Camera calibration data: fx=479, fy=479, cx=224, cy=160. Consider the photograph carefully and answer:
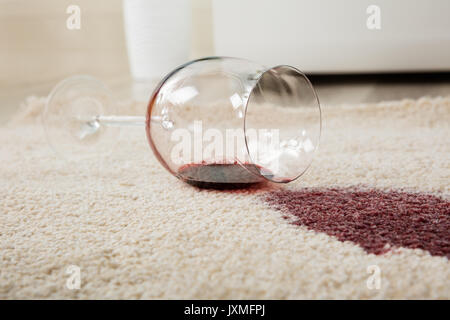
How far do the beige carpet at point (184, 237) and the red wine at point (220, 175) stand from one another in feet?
0.06

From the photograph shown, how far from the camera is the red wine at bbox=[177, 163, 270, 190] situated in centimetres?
71

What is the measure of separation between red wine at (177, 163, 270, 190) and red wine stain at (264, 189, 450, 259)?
0.14ft

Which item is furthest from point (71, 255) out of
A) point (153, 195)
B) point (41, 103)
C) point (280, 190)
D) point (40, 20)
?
point (40, 20)

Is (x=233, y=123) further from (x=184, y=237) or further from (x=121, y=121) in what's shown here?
(x=121, y=121)

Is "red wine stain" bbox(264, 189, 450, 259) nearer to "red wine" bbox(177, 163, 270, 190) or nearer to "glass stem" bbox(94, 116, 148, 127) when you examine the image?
"red wine" bbox(177, 163, 270, 190)

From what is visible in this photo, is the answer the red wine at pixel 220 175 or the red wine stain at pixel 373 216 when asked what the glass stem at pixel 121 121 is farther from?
the red wine stain at pixel 373 216

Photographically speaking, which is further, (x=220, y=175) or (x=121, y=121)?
(x=121, y=121)

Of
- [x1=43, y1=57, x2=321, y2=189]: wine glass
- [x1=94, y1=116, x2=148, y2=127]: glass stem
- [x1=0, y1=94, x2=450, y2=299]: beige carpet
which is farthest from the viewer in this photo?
[x1=94, y1=116, x2=148, y2=127]: glass stem

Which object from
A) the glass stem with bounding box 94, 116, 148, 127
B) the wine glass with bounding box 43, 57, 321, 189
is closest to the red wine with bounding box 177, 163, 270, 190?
the wine glass with bounding box 43, 57, 321, 189

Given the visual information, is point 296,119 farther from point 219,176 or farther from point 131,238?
point 131,238

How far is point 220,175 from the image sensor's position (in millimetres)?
722

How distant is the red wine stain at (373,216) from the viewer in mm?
549

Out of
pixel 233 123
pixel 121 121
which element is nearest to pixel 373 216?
pixel 233 123

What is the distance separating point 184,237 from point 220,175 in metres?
0.16
